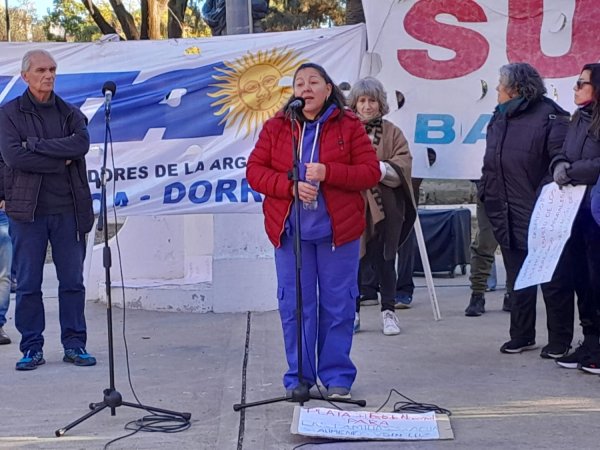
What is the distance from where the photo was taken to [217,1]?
9141 mm

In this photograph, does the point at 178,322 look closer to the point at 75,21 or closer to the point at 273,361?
the point at 273,361

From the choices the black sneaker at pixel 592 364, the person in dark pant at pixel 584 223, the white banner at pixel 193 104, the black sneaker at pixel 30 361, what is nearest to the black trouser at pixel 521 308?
the person in dark pant at pixel 584 223

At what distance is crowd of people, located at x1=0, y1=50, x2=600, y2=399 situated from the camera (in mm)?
5148

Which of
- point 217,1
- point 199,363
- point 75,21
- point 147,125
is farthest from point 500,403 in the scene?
point 75,21

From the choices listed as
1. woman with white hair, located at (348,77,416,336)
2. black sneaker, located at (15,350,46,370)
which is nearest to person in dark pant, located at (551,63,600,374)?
woman with white hair, located at (348,77,416,336)

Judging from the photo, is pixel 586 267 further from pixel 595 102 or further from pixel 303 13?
pixel 303 13

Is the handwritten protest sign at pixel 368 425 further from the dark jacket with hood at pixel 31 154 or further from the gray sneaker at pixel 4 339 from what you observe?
the gray sneaker at pixel 4 339

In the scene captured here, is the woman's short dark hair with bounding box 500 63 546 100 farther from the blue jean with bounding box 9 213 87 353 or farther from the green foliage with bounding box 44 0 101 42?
the green foliage with bounding box 44 0 101 42

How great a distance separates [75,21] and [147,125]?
2836cm

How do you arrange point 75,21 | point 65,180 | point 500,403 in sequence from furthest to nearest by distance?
point 75,21 → point 65,180 → point 500,403

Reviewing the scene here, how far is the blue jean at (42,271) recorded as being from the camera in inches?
241

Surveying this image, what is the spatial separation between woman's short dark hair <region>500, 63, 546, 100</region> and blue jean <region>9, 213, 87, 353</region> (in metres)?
3.04

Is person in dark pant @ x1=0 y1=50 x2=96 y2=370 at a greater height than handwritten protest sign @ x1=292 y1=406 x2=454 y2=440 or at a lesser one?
greater

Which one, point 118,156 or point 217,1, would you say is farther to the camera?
point 217,1
